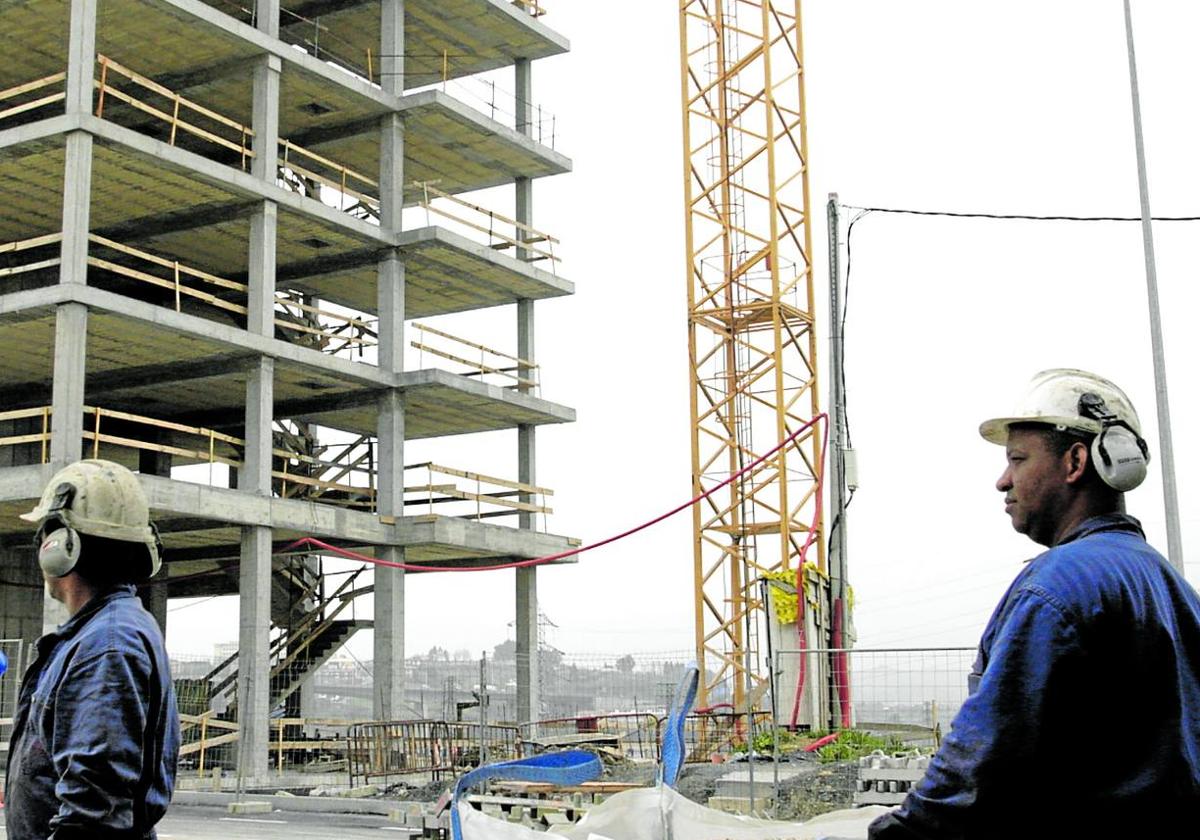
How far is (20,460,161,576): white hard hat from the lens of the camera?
417 cm

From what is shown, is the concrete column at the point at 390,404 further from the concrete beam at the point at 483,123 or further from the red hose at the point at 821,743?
the red hose at the point at 821,743

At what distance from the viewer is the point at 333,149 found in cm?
3797

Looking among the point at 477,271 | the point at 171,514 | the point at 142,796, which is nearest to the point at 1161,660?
the point at 142,796

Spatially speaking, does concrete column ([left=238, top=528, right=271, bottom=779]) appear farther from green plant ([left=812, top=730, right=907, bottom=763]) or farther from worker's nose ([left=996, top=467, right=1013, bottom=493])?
worker's nose ([left=996, top=467, right=1013, bottom=493])

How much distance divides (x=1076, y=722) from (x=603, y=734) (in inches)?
1093

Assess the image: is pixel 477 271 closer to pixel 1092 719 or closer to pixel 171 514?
pixel 171 514

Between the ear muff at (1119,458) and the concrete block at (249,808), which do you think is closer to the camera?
the ear muff at (1119,458)

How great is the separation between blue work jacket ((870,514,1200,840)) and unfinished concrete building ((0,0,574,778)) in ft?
80.8

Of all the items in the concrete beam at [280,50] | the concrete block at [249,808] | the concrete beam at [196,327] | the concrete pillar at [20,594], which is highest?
the concrete beam at [280,50]

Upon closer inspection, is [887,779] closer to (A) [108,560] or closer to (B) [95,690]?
(A) [108,560]

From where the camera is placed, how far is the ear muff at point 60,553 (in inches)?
163

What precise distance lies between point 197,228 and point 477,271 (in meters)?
7.55

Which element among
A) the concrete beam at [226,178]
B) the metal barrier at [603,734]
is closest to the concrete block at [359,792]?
the metal barrier at [603,734]

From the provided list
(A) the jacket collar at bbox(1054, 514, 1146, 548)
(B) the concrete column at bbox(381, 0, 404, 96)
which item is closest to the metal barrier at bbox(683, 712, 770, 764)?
(B) the concrete column at bbox(381, 0, 404, 96)
